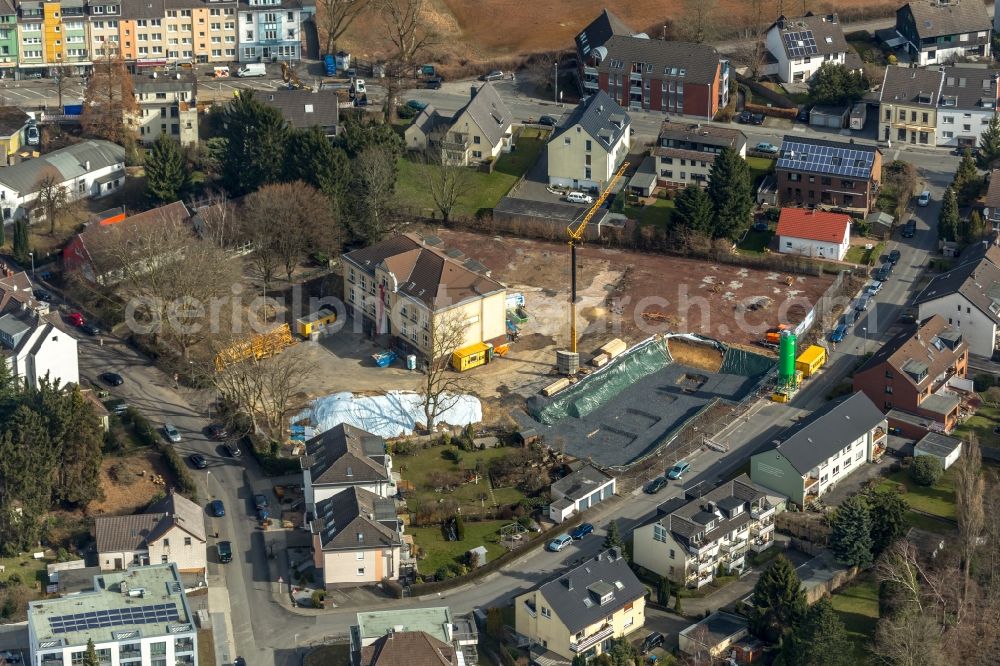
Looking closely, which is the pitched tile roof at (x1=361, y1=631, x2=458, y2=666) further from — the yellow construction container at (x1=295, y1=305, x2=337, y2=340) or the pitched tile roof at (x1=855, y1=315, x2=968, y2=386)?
the pitched tile roof at (x1=855, y1=315, x2=968, y2=386)

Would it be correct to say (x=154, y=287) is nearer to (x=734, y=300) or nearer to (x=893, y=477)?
(x=734, y=300)

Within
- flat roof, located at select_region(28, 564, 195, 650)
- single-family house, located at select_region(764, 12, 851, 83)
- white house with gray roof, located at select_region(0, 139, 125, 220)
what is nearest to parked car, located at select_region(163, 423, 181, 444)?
flat roof, located at select_region(28, 564, 195, 650)

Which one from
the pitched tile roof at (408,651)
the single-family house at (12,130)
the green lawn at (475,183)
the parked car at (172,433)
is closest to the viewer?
the pitched tile roof at (408,651)

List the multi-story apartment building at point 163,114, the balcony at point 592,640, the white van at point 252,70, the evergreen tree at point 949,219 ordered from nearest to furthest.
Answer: the balcony at point 592,640 → the evergreen tree at point 949,219 → the multi-story apartment building at point 163,114 → the white van at point 252,70

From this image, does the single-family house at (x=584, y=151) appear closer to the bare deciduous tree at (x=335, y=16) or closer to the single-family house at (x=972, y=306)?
the bare deciduous tree at (x=335, y=16)

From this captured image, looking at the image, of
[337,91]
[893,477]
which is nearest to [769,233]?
[893,477]

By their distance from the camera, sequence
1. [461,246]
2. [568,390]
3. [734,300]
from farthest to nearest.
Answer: [461,246] < [734,300] < [568,390]

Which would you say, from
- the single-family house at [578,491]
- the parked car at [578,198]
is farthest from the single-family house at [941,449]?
the parked car at [578,198]
